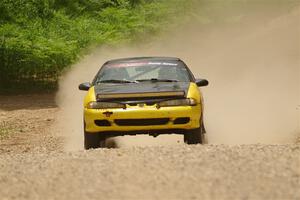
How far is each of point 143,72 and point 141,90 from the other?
1.17 m

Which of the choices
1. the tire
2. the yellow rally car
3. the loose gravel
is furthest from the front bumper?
the loose gravel

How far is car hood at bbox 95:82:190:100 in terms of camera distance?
10117 mm

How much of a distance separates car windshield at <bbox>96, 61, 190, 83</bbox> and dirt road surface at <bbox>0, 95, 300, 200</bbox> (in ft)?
7.68

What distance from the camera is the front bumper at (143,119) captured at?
1002 centimetres

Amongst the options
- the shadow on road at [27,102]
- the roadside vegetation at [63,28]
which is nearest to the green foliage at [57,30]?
the roadside vegetation at [63,28]

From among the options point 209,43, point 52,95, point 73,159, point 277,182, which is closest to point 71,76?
point 52,95

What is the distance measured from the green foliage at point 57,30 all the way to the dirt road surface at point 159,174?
15457 mm

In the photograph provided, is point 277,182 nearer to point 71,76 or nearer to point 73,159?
point 73,159

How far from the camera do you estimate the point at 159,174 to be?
7.04 meters

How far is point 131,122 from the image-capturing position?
33.0 ft

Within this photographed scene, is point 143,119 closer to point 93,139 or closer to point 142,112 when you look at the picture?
point 142,112

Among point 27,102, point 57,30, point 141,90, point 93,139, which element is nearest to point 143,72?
point 141,90

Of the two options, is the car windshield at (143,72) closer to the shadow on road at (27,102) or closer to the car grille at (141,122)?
the car grille at (141,122)

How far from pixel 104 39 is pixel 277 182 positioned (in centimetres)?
1917
